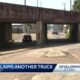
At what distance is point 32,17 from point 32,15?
0.31 m

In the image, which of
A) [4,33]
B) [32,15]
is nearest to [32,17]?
[32,15]

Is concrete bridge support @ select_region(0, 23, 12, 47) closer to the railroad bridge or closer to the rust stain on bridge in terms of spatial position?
the railroad bridge

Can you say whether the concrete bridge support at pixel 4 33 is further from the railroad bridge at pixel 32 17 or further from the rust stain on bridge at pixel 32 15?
the rust stain on bridge at pixel 32 15

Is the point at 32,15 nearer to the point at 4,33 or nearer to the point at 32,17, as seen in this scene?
the point at 32,17

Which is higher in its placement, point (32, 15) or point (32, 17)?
point (32, 15)

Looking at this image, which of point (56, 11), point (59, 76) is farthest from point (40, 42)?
point (59, 76)

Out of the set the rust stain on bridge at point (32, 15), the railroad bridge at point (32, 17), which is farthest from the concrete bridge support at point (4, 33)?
the rust stain on bridge at point (32, 15)

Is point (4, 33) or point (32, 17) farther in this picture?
point (4, 33)

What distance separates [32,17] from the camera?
49531 millimetres

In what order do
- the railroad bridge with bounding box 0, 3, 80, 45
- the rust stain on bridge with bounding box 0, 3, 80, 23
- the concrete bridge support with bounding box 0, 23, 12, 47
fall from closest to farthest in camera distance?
1. the rust stain on bridge with bounding box 0, 3, 80, 23
2. the railroad bridge with bounding box 0, 3, 80, 45
3. the concrete bridge support with bounding box 0, 23, 12, 47

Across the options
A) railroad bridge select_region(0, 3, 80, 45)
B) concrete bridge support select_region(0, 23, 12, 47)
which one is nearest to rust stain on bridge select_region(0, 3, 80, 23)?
railroad bridge select_region(0, 3, 80, 45)

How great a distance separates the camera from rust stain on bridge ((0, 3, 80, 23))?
43.6 metres

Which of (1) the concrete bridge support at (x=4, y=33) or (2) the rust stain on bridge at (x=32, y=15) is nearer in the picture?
(2) the rust stain on bridge at (x=32, y=15)

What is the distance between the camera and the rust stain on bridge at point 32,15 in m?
43.6
